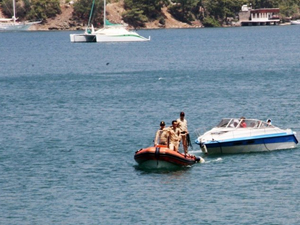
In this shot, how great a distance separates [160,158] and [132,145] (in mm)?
8880

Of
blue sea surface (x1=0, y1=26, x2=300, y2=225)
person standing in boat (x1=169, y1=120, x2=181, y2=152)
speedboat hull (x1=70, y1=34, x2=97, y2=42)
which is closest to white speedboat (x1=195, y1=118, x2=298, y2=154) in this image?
blue sea surface (x1=0, y1=26, x2=300, y2=225)

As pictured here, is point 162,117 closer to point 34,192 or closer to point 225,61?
point 34,192

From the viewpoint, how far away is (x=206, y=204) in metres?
41.5

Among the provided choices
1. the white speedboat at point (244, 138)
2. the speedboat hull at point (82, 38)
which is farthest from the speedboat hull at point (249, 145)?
the speedboat hull at point (82, 38)

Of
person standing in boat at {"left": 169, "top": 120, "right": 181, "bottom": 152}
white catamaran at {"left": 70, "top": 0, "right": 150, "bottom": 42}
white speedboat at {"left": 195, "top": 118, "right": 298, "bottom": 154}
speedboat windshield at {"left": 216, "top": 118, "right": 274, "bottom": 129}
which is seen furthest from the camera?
white catamaran at {"left": 70, "top": 0, "right": 150, "bottom": 42}

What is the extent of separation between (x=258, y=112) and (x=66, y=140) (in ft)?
56.3

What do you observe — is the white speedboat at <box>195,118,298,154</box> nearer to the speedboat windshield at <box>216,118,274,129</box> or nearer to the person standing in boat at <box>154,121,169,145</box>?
the speedboat windshield at <box>216,118,274,129</box>

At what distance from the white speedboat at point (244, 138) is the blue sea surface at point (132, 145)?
0.62 meters

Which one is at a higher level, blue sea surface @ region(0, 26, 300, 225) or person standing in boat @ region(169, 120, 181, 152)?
person standing in boat @ region(169, 120, 181, 152)

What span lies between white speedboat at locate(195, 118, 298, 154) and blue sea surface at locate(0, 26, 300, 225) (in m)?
0.62

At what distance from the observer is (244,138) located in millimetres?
52062

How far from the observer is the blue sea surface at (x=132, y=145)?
134 ft

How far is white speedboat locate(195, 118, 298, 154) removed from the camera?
169 ft

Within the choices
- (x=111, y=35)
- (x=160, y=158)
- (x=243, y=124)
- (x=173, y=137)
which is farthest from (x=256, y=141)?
(x=111, y=35)
